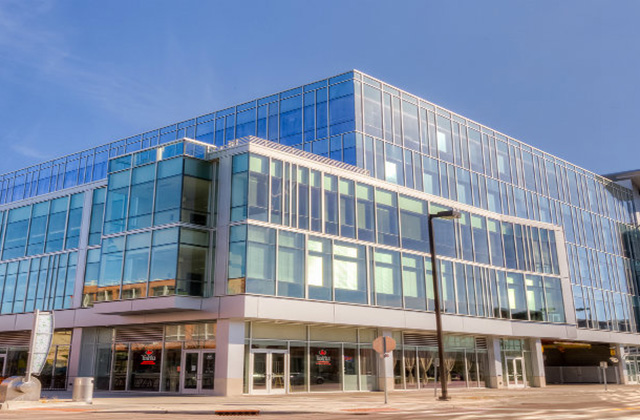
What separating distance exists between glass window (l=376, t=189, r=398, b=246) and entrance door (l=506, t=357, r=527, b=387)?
15.7 metres

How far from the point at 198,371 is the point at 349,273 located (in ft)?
33.9

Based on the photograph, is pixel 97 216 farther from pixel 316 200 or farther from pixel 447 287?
pixel 447 287

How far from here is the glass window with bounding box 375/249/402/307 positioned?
1464 inches

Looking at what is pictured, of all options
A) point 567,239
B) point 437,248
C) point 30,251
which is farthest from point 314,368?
point 567,239

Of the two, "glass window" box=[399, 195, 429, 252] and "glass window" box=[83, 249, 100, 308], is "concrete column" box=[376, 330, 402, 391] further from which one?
"glass window" box=[83, 249, 100, 308]

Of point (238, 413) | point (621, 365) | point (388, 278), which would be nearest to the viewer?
point (238, 413)

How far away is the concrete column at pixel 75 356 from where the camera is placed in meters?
38.3

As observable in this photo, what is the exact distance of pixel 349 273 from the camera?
35656mm

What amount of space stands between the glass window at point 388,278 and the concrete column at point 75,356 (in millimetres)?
19449

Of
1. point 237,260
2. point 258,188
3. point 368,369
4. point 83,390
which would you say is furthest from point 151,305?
point 368,369

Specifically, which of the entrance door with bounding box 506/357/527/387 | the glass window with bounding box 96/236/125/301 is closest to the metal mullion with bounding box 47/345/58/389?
the glass window with bounding box 96/236/125/301

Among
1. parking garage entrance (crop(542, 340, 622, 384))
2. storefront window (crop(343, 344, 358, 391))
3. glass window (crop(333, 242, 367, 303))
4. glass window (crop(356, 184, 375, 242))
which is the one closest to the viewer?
glass window (crop(333, 242, 367, 303))

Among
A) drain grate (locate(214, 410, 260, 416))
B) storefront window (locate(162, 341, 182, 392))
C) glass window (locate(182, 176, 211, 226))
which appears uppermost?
glass window (locate(182, 176, 211, 226))

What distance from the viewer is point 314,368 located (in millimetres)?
34125
